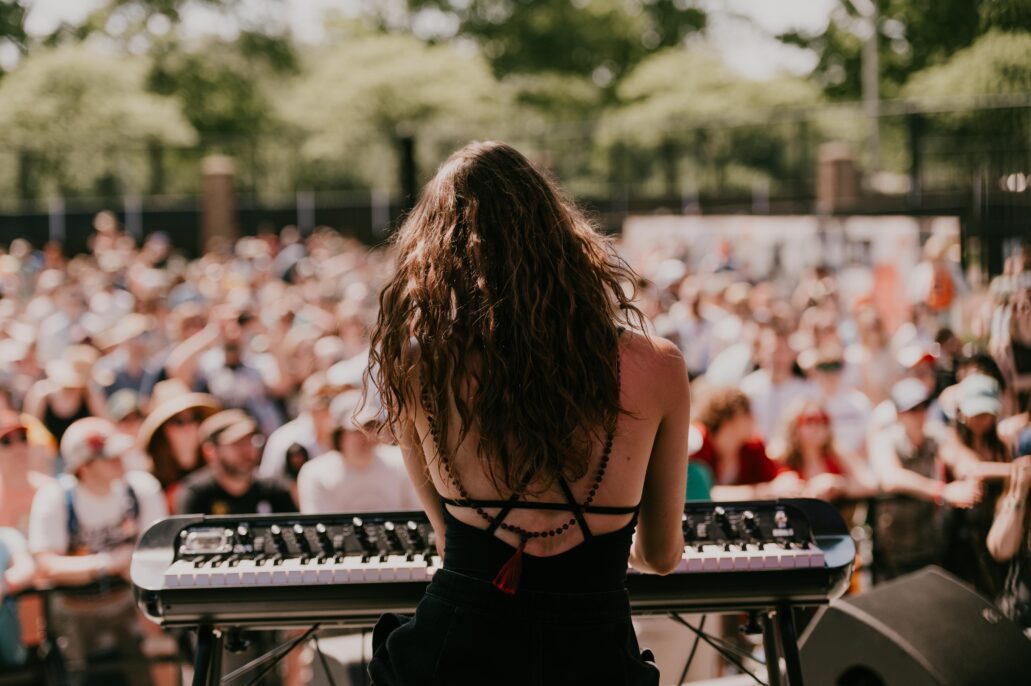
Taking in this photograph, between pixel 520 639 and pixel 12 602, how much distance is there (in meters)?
3.74

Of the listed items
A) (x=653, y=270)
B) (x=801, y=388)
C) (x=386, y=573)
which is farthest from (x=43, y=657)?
(x=653, y=270)

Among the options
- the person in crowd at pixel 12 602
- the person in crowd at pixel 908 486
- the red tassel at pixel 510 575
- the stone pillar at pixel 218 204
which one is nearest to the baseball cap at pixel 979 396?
the person in crowd at pixel 908 486

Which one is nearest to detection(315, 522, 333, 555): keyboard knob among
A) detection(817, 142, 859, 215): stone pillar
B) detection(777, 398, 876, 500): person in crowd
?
detection(777, 398, 876, 500): person in crowd

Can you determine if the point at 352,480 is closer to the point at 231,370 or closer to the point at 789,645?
the point at 789,645

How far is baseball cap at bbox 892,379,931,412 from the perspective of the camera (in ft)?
20.7

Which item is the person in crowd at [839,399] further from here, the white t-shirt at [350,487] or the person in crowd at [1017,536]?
the white t-shirt at [350,487]

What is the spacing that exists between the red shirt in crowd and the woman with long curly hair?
377cm

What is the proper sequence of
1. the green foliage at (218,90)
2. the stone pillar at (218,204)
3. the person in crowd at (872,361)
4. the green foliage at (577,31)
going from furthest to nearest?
Answer: the green foliage at (577,31) → the green foliage at (218,90) → the stone pillar at (218,204) → the person in crowd at (872,361)

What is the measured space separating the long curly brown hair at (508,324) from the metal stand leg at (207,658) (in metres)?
1.16

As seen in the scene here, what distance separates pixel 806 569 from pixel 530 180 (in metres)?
1.33

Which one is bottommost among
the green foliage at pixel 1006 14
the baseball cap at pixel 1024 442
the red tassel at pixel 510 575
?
the baseball cap at pixel 1024 442

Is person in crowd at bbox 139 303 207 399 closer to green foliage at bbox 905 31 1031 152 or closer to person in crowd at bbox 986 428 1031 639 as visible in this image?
green foliage at bbox 905 31 1031 152

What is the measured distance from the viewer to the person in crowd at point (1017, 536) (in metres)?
4.39

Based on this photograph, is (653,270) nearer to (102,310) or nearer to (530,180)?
(102,310)
